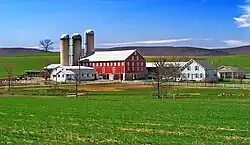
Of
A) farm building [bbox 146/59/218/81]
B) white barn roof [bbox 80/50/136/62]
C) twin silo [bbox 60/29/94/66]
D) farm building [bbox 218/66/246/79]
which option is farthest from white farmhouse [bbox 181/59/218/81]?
twin silo [bbox 60/29/94/66]

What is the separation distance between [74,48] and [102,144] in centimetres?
13007

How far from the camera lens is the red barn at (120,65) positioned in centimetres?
12488

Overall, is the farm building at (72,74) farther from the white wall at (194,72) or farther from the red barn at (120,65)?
the white wall at (194,72)

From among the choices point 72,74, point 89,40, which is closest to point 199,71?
point 72,74

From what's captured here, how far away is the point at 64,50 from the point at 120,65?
27.5 meters

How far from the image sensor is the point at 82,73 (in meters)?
124

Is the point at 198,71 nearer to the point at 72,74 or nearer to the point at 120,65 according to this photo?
the point at 120,65

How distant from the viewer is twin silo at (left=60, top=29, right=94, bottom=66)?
472 feet

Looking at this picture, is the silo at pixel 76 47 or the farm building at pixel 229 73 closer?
the farm building at pixel 229 73

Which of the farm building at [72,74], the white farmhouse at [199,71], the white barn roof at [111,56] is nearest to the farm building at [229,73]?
the white farmhouse at [199,71]

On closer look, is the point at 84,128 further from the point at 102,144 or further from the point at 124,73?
the point at 124,73

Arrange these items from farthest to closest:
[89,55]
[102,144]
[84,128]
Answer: [89,55]
[84,128]
[102,144]

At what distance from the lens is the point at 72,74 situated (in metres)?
122

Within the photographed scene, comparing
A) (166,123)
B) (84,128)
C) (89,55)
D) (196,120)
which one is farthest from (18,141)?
(89,55)
